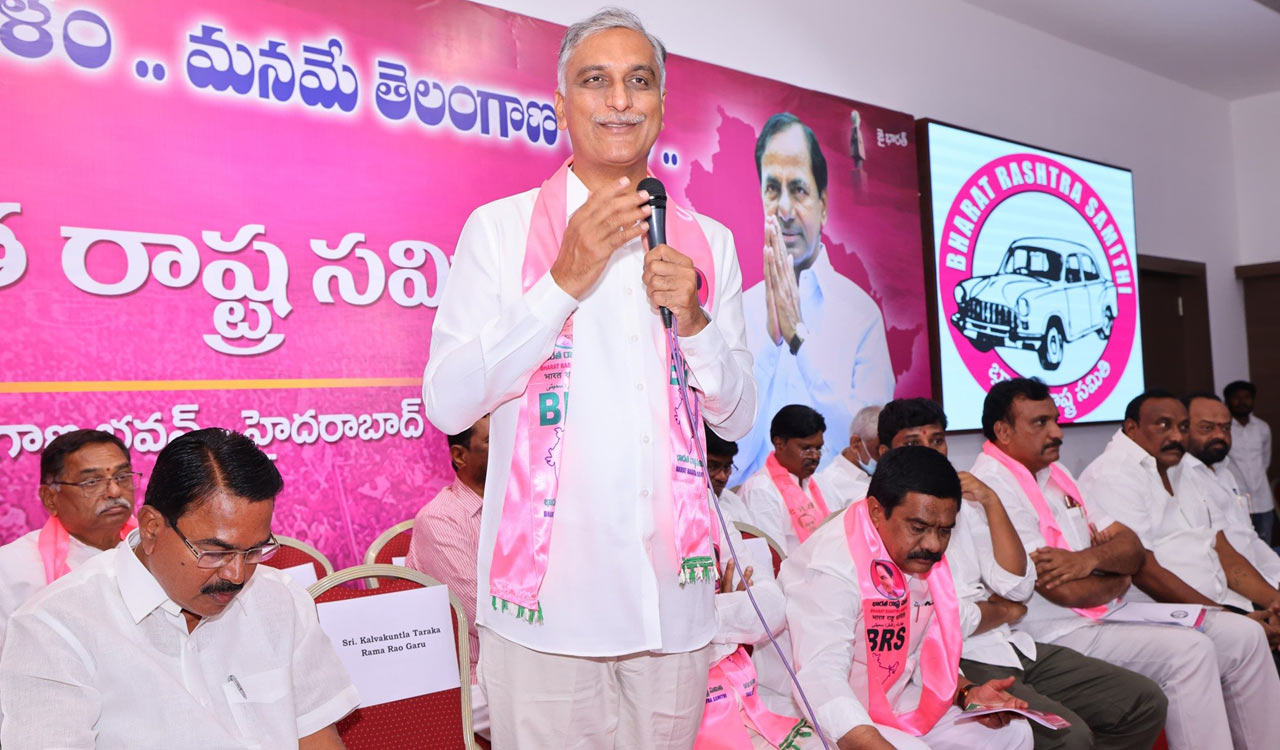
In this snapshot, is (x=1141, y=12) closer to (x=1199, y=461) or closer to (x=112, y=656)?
(x=1199, y=461)

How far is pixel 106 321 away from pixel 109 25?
33.8 inches

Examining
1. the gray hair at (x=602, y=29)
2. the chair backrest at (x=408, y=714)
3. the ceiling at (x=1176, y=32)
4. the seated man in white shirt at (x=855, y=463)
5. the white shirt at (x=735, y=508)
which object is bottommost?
the chair backrest at (x=408, y=714)

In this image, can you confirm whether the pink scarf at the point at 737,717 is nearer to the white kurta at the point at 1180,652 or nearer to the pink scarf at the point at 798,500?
the white kurta at the point at 1180,652

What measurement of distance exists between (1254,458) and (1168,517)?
13.5ft

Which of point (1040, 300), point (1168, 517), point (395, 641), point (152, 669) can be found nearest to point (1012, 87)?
point (1040, 300)

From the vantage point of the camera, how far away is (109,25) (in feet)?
9.71

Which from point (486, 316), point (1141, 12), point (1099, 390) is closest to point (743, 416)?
point (486, 316)

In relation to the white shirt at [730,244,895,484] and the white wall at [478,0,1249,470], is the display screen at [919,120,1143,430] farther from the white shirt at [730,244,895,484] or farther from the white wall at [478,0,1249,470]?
the white shirt at [730,244,895,484]

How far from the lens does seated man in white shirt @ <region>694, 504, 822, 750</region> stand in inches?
96.1

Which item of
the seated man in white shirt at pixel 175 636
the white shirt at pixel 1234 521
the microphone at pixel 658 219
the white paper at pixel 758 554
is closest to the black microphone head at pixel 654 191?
the microphone at pixel 658 219

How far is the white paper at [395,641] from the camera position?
202 centimetres

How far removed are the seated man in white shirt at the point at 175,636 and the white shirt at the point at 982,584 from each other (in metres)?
2.14

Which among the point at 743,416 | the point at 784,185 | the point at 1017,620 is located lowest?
the point at 1017,620

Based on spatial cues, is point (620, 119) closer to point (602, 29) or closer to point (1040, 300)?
point (602, 29)
